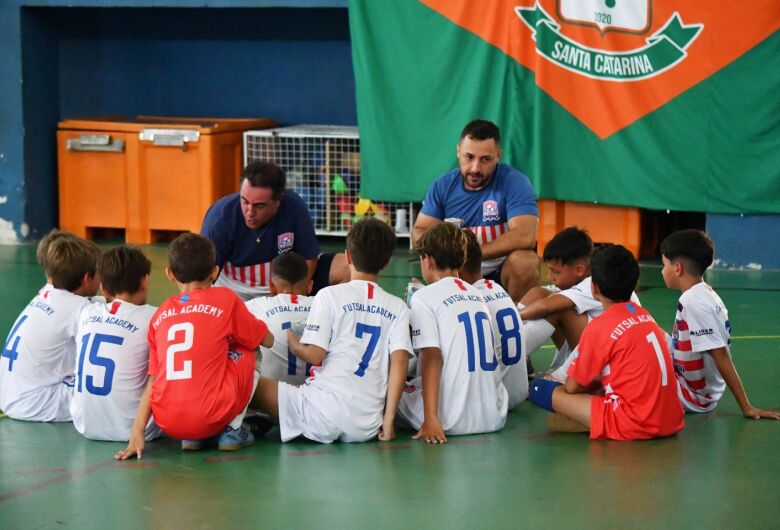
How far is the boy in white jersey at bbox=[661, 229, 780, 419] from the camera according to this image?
521 centimetres

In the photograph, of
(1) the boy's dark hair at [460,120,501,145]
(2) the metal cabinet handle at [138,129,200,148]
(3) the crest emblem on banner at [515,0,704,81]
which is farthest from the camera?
(2) the metal cabinet handle at [138,129,200,148]

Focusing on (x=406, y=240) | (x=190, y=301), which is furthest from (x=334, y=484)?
(x=406, y=240)

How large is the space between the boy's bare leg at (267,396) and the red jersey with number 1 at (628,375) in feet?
4.02

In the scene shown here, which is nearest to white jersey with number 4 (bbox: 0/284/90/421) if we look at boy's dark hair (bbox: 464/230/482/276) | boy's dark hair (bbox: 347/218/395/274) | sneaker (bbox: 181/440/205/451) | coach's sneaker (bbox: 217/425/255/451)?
sneaker (bbox: 181/440/205/451)

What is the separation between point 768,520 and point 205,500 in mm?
1908

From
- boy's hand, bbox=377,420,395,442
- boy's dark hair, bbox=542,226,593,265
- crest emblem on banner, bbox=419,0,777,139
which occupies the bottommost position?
boy's hand, bbox=377,420,395,442

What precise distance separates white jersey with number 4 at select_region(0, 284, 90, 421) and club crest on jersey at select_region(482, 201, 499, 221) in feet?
7.45

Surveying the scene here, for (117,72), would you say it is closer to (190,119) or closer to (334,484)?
(190,119)

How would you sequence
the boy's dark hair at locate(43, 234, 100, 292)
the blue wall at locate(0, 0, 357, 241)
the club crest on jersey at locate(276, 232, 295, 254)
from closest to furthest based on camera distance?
the boy's dark hair at locate(43, 234, 100, 292) < the club crest on jersey at locate(276, 232, 295, 254) < the blue wall at locate(0, 0, 357, 241)

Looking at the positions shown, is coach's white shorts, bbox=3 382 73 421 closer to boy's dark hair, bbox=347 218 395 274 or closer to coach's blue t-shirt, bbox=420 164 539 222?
boy's dark hair, bbox=347 218 395 274

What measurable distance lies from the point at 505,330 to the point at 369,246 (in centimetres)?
77

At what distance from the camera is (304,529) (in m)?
3.96

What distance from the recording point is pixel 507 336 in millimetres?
5328

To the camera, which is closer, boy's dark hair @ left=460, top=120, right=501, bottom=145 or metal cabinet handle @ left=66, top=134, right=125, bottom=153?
boy's dark hair @ left=460, top=120, right=501, bottom=145
